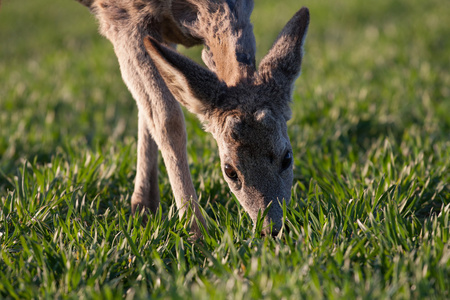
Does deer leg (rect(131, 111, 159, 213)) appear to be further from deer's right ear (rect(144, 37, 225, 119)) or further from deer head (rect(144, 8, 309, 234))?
deer head (rect(144, 8, 309, 234))

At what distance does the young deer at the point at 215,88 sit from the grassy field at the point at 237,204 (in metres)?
0.24

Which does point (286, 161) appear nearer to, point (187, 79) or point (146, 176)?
point (187, 79)

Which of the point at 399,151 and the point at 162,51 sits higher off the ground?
the point at 162,51

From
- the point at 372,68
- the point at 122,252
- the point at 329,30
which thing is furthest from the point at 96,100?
the point at 329,30

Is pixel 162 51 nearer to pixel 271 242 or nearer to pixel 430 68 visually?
pixel 271 242

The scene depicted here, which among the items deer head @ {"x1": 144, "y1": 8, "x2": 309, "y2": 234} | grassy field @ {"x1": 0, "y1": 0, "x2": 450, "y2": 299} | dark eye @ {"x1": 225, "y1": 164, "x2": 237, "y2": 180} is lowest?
grassy field @ {"x1": 0, "y1": 0, "x2": 450, "y2": 299}

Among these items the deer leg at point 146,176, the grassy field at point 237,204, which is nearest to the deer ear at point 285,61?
the grassy field at point 237,204

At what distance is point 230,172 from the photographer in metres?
3.51

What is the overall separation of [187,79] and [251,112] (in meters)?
0.46

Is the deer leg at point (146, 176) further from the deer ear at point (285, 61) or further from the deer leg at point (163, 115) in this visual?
the deer ear at point (285, 61)

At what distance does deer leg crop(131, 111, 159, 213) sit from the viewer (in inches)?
162

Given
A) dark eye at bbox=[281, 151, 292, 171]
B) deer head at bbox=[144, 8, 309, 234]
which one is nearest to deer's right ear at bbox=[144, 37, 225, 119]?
deer head at bbox=[144, 8, 309, 234]

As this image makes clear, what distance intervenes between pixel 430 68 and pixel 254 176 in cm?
504

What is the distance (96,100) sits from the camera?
750 cm
